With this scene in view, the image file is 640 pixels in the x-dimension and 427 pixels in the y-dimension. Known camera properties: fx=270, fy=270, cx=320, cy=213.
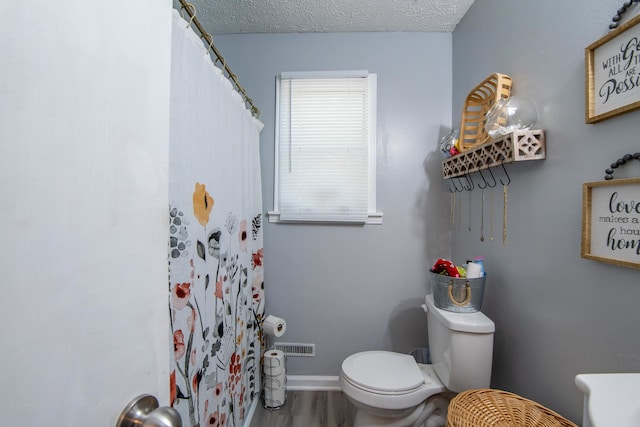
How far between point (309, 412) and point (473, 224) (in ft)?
4.72

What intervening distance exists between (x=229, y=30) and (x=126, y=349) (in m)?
2.04

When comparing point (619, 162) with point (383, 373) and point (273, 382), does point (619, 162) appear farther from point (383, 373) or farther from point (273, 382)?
point (273, 382)

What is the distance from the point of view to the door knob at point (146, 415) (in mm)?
329

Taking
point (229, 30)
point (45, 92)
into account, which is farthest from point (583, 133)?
point (229, 30)

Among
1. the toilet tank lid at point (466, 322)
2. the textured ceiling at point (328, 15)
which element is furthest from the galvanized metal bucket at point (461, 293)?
the textured ceiling at point (328, 15)

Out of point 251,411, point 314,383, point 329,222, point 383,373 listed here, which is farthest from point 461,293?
point 251,411

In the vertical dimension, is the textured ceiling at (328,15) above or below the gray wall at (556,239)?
above

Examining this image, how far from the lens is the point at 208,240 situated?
989 mm

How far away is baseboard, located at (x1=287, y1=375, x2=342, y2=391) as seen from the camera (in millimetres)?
1771

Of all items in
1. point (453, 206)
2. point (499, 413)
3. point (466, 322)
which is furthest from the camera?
point (453, 206)

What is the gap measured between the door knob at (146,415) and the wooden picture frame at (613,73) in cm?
120

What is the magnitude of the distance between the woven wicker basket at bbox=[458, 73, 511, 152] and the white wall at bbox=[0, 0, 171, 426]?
52.6 inches

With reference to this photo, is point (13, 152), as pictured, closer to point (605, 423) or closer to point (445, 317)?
point (605, 423)

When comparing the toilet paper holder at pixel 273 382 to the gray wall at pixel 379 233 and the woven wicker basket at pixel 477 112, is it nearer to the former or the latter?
the gray wall at pixel 379 233
